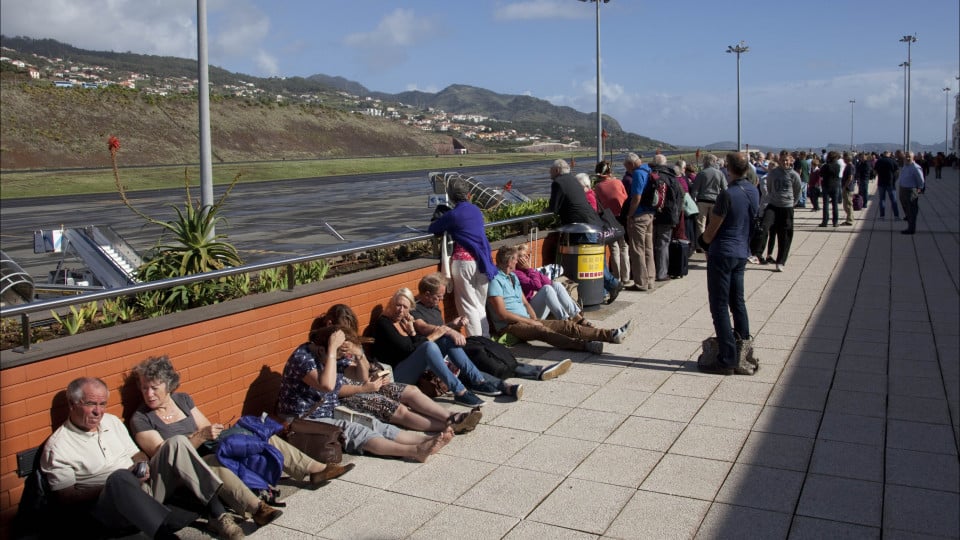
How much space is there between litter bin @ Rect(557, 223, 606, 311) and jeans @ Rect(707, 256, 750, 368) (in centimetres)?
299

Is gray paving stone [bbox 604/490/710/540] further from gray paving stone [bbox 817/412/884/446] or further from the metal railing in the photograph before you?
the metal railing

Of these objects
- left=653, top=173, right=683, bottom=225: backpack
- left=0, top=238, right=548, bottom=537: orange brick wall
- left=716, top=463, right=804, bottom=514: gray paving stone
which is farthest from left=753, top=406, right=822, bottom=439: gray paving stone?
left=653, top=173, right=683, bottom=225: backpack

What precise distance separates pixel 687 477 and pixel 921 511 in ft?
4.24

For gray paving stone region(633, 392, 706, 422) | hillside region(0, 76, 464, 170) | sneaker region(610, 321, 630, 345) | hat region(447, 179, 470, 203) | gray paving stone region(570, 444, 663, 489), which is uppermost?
hillside region(0, 76, 464, 170)

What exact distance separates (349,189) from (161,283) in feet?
108

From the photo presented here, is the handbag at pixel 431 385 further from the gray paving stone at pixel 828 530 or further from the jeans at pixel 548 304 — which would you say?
the gray paving stone at pixel 828 530

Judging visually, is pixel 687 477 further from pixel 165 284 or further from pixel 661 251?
pixel 661 251

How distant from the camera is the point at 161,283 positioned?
5.37m

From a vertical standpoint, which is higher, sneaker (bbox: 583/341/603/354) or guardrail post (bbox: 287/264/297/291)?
guardrail post (bbox: 287/264/297/291)

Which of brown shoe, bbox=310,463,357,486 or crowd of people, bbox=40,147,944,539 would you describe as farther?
brown shoe, bbox=310,463,357,486

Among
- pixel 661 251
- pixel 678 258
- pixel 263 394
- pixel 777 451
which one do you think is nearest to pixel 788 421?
pixel 777 451

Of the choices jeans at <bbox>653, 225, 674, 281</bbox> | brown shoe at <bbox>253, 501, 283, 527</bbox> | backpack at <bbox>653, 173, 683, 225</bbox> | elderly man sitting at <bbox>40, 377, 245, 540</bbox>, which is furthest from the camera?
jeans at <bbox>653, 225, 674, 281</bbox>

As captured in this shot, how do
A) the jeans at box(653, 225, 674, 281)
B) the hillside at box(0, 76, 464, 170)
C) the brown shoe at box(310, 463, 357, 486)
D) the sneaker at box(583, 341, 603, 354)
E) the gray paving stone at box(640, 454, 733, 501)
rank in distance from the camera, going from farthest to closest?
Answer: the hillside at box(0, 76, 464, 170), the jeans at box(653, 225, 674, 281), the sneaker at box(583, 341, 603, 354), the brown shoe at box(310, 463, 357, 486), the gray paving stone at box(640, 454, 733, 501)

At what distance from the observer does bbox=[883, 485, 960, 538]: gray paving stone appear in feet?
15.1
